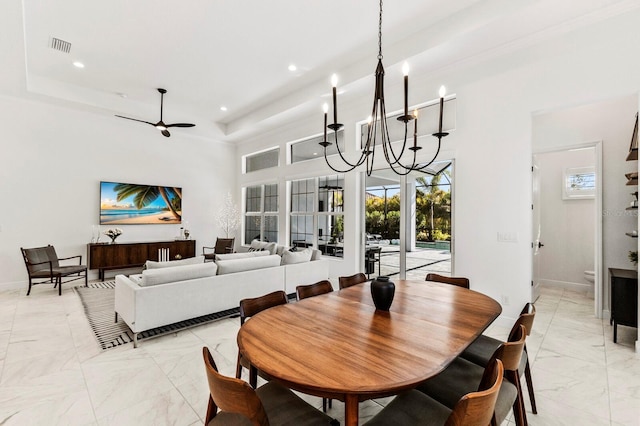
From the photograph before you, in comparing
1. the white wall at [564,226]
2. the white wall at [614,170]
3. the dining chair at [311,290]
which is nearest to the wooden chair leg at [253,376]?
the dining chair at [311,290]

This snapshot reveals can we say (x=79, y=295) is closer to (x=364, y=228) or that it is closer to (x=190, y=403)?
(x=190, y=403)

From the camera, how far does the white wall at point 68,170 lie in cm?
523

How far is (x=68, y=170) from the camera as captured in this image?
227 inches

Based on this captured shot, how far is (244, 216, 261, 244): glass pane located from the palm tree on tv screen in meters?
1.77

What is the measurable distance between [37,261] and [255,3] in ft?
17.8

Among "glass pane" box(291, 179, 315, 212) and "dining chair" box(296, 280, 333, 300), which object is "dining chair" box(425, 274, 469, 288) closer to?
"dining chair" box(296, 280, 333, 300)

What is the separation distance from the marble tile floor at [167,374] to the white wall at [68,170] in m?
2.32

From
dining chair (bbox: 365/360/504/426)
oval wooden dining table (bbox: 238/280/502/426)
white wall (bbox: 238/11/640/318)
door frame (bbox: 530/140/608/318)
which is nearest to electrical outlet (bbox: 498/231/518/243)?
white wall (bbox: 238/11/640/318)

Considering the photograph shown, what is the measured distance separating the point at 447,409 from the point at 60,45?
588 centimetres

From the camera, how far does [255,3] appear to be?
3178 mm

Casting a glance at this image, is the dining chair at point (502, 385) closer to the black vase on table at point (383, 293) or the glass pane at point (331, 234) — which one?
the black vase on table at point (383, 293)

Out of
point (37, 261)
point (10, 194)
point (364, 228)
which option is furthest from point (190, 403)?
point (10, 194)

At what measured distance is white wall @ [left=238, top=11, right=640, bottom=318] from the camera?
304 cm

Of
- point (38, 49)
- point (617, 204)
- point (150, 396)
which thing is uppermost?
point (38, 49)
